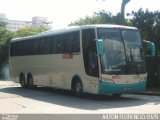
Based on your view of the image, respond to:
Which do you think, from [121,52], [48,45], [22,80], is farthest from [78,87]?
[22,80]

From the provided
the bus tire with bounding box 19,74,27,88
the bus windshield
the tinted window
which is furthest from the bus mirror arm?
the bus tire with bounding box 19,74,27,88

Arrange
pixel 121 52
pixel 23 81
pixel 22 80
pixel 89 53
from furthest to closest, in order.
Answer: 1. pixel 22 80
2. pixel 23 81
3. pixel 89 53
4. pixel 121 52

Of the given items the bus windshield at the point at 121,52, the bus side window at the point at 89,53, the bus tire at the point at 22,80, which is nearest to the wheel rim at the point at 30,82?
the bus tire at the point at 22,80

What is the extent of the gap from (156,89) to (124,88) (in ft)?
25.7

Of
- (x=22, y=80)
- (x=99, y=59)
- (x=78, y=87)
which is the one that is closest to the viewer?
(x=99, y=59)

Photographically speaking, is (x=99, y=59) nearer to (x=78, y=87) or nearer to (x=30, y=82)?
(x=78, y=87)

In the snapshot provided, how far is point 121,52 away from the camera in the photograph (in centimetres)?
1969

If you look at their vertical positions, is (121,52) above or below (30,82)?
above

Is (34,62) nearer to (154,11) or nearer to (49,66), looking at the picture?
(49,66)

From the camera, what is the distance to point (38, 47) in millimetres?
26781

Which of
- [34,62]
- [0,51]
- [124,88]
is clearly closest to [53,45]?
[34,62]

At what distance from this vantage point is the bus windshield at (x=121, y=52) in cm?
1936

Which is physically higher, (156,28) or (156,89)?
(156,28)

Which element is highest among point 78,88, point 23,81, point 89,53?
point 89,53
